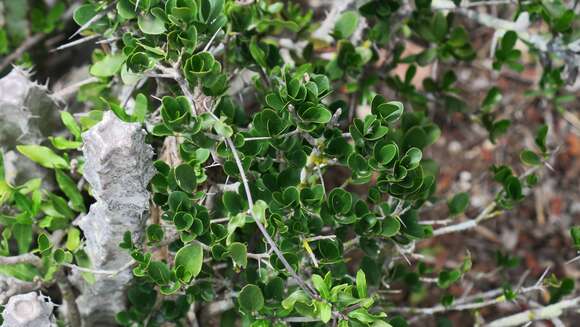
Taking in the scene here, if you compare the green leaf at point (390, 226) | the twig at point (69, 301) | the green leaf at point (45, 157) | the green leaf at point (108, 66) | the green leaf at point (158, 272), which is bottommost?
the twig at point (69, 301)

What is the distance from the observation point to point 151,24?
1438mm

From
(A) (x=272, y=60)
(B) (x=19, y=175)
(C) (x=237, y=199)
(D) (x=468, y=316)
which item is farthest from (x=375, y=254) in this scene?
(D) (x=468, y=316)

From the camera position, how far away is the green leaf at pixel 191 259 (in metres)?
1.46

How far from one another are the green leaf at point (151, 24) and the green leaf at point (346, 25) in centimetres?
60

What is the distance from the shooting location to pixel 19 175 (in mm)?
1942

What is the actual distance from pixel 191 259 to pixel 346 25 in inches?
31.5

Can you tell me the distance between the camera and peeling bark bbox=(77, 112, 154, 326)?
1389 mm

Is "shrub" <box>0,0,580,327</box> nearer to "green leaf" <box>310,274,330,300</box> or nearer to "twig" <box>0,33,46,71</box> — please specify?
"green leaf" <box>310,274,330,300</box>

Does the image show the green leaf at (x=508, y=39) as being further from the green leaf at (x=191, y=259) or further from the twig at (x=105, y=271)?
the twig at (x=105, y=271)

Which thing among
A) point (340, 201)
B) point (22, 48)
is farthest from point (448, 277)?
point (22, 48)

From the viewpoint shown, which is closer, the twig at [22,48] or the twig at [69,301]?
the twig at [69,301]

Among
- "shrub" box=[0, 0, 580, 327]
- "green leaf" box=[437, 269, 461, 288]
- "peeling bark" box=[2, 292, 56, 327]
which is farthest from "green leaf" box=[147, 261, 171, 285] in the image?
"green leaf" box=[437, 269, 461, 288]

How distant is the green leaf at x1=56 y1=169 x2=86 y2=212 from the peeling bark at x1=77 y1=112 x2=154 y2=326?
14 cm

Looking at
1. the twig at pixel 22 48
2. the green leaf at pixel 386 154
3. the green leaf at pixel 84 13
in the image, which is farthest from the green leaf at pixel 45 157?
the green leaf at pixel 386 154
